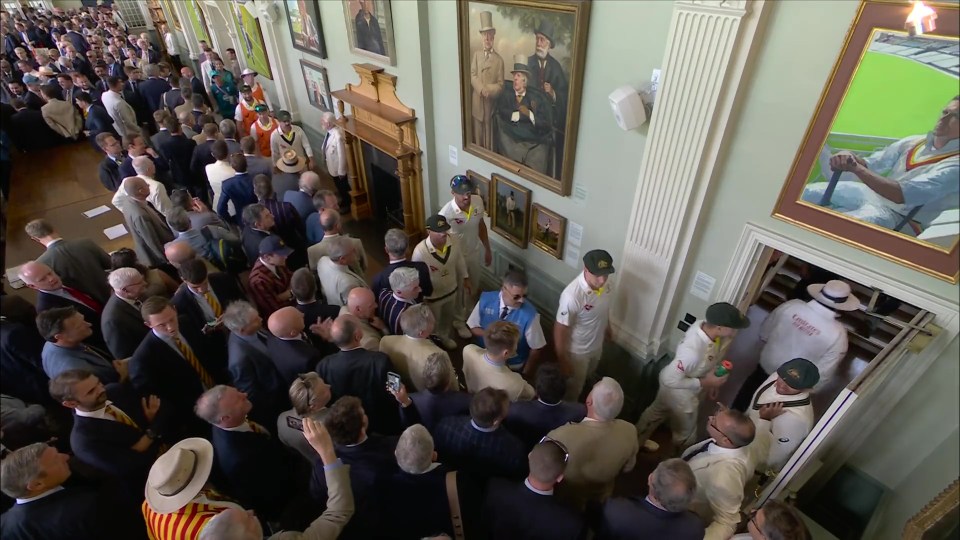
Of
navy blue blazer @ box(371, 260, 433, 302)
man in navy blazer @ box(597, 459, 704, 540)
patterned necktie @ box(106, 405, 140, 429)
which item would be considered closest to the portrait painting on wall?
navy blue blazer @ box(371, 260, 433, 302)

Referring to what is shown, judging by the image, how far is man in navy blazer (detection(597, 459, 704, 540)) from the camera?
2.08 meters

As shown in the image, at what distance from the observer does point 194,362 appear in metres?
3.20

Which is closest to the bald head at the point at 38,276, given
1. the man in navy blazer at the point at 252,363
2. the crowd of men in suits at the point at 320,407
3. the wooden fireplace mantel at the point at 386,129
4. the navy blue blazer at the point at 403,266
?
the crowd of men in suits at the point at 320,407

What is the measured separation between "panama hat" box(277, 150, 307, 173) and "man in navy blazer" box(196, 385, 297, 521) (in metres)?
3.49

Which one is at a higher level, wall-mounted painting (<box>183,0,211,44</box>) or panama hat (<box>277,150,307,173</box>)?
wall-mounted painting (<box>183,0,211,44</box>)

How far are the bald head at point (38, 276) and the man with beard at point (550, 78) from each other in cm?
377

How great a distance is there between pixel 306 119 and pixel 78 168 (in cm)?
474

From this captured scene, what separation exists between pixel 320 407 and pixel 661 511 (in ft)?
5.75

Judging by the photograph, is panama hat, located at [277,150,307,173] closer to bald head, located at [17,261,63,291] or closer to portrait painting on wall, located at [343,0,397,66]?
portrait painting on wall, located at [343,0,397,66]

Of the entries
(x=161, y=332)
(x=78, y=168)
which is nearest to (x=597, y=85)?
(x=161, y=332)

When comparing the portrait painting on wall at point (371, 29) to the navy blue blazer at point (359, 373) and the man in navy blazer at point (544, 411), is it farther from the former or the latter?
the man in navy blazer at point (544, 411)

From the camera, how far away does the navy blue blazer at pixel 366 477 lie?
7.43 ft

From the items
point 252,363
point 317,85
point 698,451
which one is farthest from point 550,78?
point 317,85

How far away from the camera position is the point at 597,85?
10.7 feet
